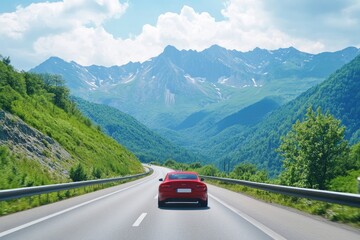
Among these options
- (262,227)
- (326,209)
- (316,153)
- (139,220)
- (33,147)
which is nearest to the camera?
(262,227)

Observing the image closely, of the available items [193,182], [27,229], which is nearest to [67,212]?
[27,229]

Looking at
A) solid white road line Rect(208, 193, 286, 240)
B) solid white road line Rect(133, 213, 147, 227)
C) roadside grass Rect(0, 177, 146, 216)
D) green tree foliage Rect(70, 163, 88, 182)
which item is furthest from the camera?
green tree foliage Rect(70, 163, 88, 182)

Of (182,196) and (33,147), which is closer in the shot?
(182,196)

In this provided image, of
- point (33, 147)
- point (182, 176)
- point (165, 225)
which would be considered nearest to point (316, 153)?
point (33, 147)

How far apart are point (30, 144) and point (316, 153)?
31626mm

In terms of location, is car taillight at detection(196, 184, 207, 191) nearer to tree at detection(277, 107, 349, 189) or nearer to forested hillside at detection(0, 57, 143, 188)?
forested hillside at detection(0, 57, 143, 188)

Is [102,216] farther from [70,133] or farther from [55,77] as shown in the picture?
[55,77]

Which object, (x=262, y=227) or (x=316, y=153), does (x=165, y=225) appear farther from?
(x=316, y=153)

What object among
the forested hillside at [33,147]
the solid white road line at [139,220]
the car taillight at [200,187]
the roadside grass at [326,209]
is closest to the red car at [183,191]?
the car taillight at [200,187]

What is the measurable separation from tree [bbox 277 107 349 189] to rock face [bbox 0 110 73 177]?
2622cm

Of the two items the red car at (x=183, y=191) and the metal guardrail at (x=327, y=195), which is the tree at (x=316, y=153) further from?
the red car at (x=183, y=191)

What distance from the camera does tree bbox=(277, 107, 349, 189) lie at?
1850 inches

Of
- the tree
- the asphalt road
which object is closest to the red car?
the asphalt road

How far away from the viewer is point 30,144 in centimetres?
3166
